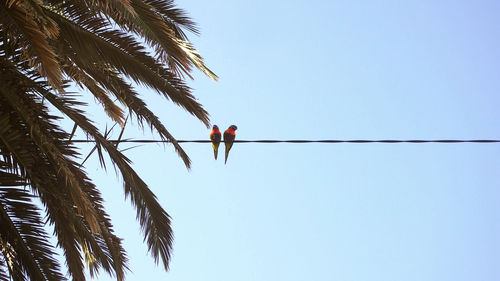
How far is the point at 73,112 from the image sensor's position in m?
5.86

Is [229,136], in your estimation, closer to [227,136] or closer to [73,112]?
[227,136]

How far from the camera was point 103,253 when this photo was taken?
6.51 meters

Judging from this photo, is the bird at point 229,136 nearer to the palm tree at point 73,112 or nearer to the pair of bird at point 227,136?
the pair of bird at point 227,136

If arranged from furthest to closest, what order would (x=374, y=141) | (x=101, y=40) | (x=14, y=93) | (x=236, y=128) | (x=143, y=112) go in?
(x=236, y=128) → (x=374, y=141) → (x=143, y=112) → (x=101, y=40) → (x=14, y=93)

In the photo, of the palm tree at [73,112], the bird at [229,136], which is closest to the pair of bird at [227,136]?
the bird at [229,136]

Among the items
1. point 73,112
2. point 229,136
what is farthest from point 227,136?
point 73,112

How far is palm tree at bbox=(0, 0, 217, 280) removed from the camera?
5320 mm

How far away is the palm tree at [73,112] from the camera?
5320mm

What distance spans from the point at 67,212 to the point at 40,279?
0.65 m

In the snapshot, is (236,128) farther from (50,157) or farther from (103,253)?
(50,157)

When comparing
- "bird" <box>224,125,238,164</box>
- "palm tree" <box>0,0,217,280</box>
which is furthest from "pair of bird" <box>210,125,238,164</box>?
"palm tree" <box>0,0,217,280</box>

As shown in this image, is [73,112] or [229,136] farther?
[229,136]

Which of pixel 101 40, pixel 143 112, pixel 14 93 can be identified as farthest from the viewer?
pixel 143 112

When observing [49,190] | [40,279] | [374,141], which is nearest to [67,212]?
[49,190]
